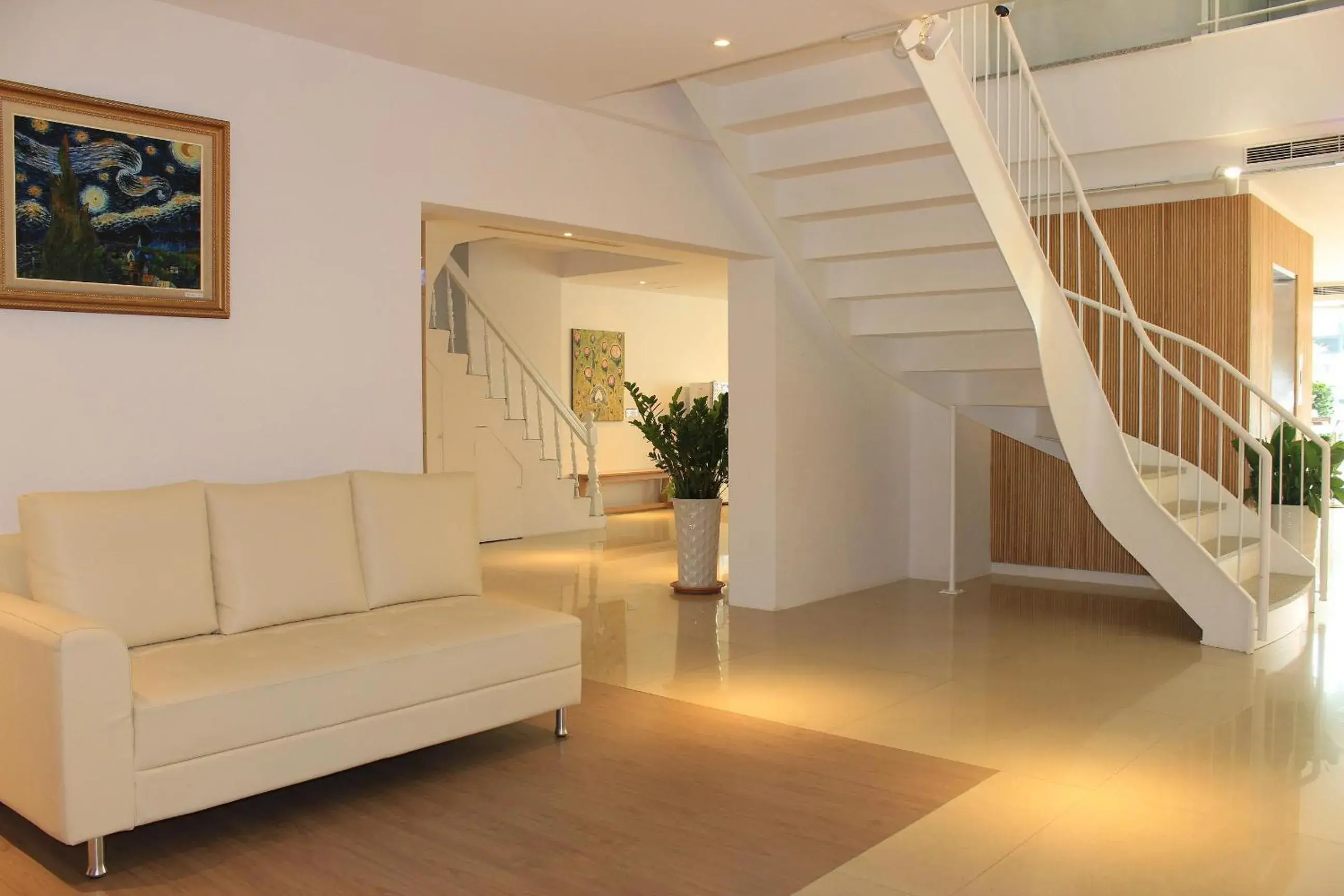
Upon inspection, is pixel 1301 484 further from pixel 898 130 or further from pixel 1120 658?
pixel 898 130

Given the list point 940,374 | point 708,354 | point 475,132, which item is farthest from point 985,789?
Result: point 708,354

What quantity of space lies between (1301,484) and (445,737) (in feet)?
18.3

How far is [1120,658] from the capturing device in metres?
5.41

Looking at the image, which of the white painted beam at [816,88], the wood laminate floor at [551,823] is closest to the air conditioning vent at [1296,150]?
the white painted beam at [816,88]

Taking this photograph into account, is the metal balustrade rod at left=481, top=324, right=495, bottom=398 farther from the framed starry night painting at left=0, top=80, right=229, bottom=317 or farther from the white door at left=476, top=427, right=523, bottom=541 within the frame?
the framed starry night painting at left=0, top=80, right=229, bottom=317

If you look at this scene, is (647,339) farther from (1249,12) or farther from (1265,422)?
(1249,12)

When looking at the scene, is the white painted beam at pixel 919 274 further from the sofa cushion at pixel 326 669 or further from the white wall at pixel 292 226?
the sofa cushion at pixel 326 669

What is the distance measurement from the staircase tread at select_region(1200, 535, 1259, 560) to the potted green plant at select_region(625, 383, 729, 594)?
9.37ft

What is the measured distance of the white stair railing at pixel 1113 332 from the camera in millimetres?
5684

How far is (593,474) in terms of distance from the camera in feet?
35.6

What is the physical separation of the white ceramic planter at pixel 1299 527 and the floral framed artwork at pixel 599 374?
21.0 ft

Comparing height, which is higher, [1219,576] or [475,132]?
[475,132]

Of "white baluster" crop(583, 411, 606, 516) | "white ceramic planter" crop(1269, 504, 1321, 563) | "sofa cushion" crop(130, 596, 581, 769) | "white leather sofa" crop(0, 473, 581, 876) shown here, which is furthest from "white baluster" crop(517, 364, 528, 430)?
"white ceramic planter" crop(1269, 504, 1321, 563)

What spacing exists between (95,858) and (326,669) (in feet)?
2.49
